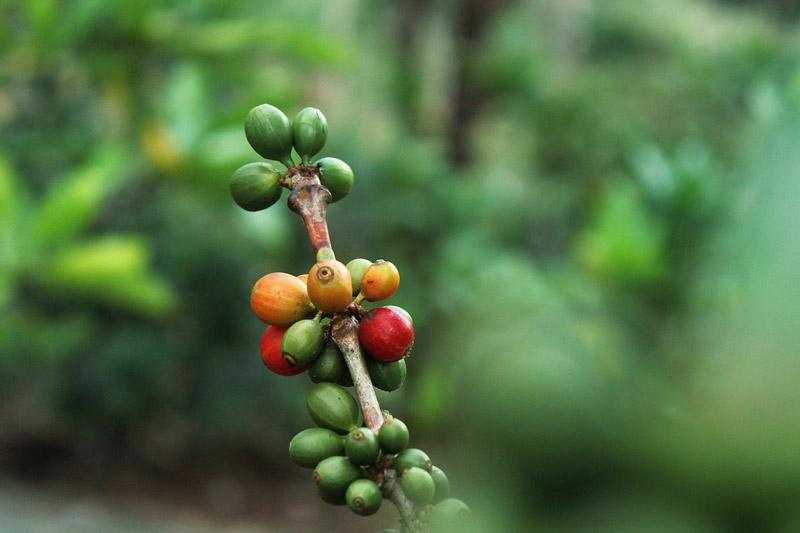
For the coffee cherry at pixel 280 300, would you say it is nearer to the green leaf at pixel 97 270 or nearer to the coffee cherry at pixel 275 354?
the coffee cherry at pixel 275 354

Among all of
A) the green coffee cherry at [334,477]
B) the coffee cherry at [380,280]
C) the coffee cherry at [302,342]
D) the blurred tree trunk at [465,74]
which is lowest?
the green coffee cherry at [334,477]

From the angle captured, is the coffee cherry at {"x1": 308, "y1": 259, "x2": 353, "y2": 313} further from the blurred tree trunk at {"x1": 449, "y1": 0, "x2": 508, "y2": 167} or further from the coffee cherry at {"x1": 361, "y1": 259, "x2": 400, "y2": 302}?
the blurred tree trunk at {"x1": 449, "y1": 0, "x2": 508, "y2": 167}

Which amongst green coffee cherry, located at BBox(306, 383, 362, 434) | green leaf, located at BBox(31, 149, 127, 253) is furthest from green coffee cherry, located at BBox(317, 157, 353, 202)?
green leaf, located at BBox(31, 149, 127, 253)

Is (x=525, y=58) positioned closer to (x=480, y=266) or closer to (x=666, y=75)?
(x=666, y=75)

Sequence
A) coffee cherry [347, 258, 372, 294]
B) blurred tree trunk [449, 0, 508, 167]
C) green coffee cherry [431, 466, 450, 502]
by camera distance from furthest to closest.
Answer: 1. blurred tree trunk [449, 0, 508, 167]
2. coffee cherry [347, 258, 372, 294]
3. green coffee cherry [431, 466, 450, 502]

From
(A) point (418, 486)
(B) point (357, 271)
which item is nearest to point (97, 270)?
(B) point (357, 271)

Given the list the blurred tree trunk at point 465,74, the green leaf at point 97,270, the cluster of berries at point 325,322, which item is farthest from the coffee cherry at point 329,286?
the blurred tree trunk at point 465,74

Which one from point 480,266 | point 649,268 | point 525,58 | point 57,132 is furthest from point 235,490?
point 525,58
